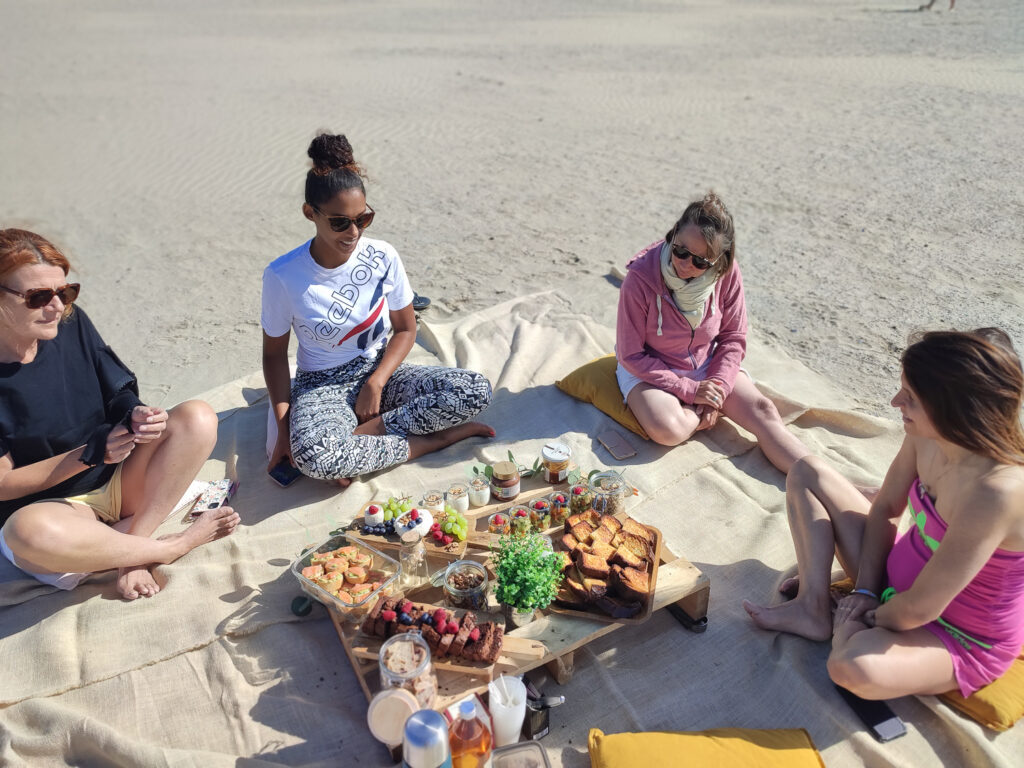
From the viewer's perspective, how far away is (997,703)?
287 centimetres

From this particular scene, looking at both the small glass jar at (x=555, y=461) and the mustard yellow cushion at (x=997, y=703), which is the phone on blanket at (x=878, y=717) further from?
the small glass jar at (x=555, y=461)

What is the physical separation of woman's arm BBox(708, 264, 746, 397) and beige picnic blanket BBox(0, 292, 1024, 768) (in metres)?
0.44

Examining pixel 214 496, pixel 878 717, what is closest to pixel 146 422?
pixel 214 496

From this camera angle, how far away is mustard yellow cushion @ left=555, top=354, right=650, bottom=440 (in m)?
4.78

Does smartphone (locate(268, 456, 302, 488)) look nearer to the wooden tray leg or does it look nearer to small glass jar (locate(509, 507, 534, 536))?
small glass jar (locate(509, 507, 534, 536))

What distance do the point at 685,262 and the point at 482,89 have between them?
37.9 ft

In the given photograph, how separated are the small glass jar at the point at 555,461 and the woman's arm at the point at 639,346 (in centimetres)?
93

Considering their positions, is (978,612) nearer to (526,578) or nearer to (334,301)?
(526,578)

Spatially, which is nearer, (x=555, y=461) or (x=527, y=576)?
(x=527, y=576)

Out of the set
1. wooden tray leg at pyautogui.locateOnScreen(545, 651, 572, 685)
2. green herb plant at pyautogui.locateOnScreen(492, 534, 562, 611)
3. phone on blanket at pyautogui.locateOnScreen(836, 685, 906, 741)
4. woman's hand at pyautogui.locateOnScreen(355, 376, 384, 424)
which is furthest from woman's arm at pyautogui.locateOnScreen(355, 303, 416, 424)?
phone on blanket at pyautogui.locateOnScreen(836, 685, 906, 741)

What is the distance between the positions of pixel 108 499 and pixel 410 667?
1959 mm

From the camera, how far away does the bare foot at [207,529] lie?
3.84 meters

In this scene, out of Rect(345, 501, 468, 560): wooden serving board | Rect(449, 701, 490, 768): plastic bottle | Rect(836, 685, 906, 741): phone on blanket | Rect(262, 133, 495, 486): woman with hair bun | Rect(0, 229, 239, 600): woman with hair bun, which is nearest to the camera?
Rect(449, 701, 490, 768): plastic bottle

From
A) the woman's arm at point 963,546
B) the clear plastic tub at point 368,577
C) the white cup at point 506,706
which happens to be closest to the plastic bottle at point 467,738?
the white cup at point 506,706
